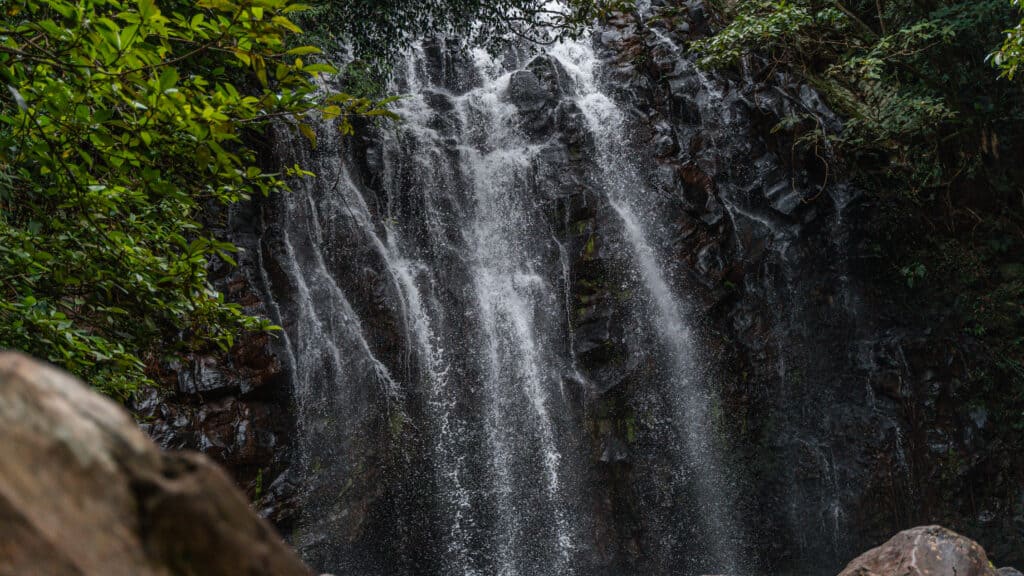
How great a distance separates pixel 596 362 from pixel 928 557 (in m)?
6.33

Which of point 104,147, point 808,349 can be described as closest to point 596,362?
point 808,349

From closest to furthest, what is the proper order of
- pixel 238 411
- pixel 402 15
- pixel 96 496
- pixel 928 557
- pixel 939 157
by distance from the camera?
pixel 96 496, pixel 928 557, pixel 402 15, pixel 238 411, pixel 939 157

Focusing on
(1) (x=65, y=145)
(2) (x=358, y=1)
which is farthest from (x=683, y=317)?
(1) (x=65, y=145)

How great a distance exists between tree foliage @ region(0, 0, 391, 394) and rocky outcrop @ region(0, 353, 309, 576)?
185 centimetres

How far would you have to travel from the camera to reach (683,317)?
11.0 m

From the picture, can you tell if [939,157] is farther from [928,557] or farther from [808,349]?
[928,557]

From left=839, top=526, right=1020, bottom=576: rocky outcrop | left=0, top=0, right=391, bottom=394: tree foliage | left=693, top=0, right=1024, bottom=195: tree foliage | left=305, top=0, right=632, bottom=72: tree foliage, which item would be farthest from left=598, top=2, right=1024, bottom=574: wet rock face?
left=0, top=0, right=391, bottom=394: tree foliage

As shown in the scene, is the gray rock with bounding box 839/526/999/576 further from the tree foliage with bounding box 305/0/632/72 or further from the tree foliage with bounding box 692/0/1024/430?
the tree foliage with bounding box 692/0/1024/430

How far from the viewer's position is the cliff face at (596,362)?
9.41 meters

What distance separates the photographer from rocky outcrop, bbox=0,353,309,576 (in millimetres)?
875

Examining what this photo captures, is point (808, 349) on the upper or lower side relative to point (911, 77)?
lower

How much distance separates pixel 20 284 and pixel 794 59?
42.9ft

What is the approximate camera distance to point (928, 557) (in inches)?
175

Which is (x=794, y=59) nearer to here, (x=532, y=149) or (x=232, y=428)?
(x=532, y=149)
